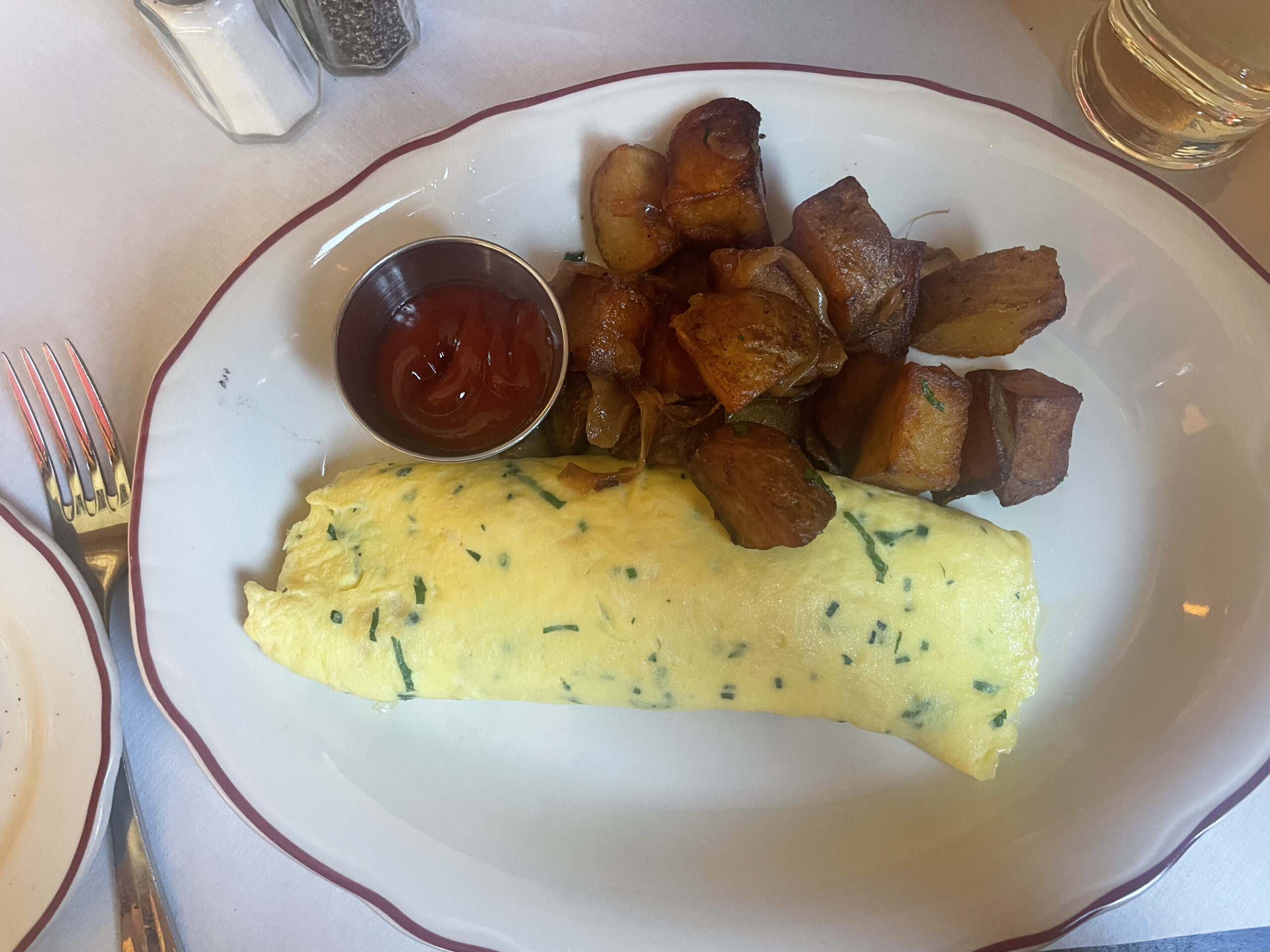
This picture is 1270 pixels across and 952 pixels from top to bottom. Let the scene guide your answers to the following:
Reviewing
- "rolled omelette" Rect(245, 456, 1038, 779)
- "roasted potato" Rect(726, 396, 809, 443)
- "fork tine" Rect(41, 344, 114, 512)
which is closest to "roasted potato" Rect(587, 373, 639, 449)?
"rolled omelette" Rect(245, 456, 1038, 779)

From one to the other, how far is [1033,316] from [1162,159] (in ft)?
2.55

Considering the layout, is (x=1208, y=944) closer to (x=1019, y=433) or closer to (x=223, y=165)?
(x=1019, y=433)

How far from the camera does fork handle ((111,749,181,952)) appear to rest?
1.67m

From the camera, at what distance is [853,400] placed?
1500 millimetres

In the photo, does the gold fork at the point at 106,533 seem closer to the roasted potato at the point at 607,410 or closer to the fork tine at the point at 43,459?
the fork tine at the point at 43,459

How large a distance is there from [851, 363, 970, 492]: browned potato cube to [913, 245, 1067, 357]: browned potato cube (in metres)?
0.18

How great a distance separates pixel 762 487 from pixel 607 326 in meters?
0.49

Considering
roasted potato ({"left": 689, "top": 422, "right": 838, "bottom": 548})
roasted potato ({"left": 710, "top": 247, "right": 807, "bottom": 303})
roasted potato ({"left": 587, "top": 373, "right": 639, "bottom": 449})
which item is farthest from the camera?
roasted potato ({"left": 587, "top": 373, "right": 639, "bottom": 449})

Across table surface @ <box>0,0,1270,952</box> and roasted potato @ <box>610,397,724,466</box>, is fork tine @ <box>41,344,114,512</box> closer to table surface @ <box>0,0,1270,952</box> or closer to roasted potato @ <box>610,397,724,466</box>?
table surface @ <box>0,0,1270,952</box>

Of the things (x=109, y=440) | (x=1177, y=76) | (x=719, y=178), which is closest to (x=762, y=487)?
(x=719, y=178)

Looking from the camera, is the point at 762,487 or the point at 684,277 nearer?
the point at 762,487

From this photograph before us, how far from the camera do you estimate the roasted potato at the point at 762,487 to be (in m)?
1.28

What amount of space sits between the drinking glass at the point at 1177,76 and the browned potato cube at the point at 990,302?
63 centimetres

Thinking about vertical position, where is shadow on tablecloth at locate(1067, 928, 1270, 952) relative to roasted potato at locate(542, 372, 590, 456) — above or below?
below
